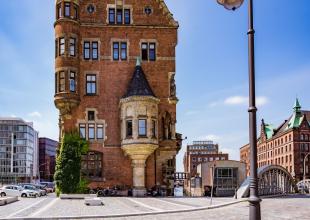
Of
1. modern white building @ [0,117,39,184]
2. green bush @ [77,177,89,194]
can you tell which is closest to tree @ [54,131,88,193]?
green bush @ [77,177,89,194]

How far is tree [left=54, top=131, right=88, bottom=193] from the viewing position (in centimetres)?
4488

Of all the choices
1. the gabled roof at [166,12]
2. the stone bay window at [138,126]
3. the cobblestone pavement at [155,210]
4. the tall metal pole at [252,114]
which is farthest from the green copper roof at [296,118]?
the tall metal pole at [252,114]

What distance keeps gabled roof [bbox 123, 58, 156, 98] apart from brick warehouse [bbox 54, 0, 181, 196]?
0.31ft

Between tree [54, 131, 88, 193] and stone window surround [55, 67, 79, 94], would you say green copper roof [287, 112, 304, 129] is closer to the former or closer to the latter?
stone window surround [55, 67, 79, 94]

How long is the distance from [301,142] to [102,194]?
75.5 meters

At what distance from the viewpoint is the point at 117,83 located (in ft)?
156

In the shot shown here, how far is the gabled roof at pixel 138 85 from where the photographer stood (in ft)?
148

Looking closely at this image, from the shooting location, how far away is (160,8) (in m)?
48.6

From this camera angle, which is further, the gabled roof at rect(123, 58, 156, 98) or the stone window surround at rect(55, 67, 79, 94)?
the stone window surround at rect(55, 67, 79, 94)

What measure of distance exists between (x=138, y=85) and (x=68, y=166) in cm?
1020

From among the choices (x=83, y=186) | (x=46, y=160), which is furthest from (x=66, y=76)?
(x=46, y=160)

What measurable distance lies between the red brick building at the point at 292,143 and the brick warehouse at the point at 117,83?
67.9 meters

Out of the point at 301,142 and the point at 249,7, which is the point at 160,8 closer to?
the point at 249,7

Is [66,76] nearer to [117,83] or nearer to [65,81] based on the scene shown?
[65,81]
